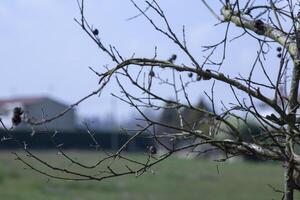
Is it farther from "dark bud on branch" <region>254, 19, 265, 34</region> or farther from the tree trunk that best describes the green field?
the tree trunk

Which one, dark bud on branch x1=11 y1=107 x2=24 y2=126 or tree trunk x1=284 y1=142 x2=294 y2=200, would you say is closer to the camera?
tree trunk x1=284 y1=142 x2=294 y2=200

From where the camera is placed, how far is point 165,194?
3297 centimetres

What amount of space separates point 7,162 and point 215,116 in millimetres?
39637

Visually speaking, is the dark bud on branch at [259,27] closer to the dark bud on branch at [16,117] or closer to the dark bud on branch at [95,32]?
the dark bud on branch at [95,32]

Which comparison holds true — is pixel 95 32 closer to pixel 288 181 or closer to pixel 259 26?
pixel 259 26

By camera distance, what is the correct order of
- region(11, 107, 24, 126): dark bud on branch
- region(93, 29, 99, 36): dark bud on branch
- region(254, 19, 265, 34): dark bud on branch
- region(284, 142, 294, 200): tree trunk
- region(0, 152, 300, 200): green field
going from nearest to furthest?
region(284, 142, 294, 200): tree trunk → region(93, 29, 99, 36): dark bud on branch → region(254, 19, 265, 34): dark bud on branch → region(11, 107, 24, 126): dark bud on branch → region(0, 152, 300, 200): green field

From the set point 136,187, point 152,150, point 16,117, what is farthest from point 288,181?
point 136,187

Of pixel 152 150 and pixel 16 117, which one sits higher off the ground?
pixel 16 117

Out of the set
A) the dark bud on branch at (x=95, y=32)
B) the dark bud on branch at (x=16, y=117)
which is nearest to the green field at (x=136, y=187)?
the dark bud on branch at (x=16, y=117)

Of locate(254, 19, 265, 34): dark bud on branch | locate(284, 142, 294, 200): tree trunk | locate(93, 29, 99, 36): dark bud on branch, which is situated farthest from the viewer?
locate(254, 19, 265, 34): dark bud on branch

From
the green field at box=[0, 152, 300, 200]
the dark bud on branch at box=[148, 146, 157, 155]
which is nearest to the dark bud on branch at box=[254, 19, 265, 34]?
the dark bud on branch at box=[148, 146, 157, 155]

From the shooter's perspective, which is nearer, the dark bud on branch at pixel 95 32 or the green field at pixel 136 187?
the dark bud on branch at pixel 95 32

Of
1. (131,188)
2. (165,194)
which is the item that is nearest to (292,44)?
(165,194)

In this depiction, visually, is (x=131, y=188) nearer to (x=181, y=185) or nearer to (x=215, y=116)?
(x=181, y=185)
